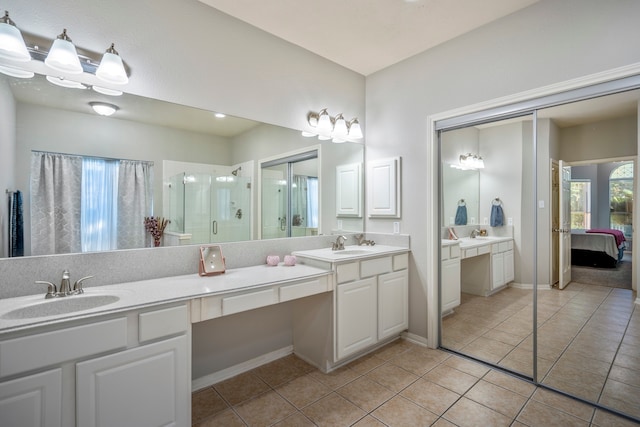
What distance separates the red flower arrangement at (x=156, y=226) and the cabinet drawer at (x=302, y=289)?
34.7 inches

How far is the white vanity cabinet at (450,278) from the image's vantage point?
285cm

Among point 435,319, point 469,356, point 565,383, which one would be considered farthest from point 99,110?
point 565,383

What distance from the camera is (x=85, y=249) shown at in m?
1.75

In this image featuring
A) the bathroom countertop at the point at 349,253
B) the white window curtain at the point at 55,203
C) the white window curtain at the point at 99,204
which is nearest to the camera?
the white window curtain at the point at 55,203

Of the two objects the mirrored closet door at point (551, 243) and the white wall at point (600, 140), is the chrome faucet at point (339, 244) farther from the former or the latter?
the white wall at point (600, 140)

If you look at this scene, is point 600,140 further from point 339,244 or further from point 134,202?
point 134,202

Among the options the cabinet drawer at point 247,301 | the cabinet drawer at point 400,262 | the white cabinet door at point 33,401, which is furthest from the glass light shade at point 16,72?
the cabinet drawer at point 400,262

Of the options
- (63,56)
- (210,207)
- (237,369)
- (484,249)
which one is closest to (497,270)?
(484,249)

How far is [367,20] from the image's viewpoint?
2363 millimetres

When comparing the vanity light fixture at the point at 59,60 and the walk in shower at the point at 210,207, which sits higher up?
the vanity light fixture at the point at 59,60

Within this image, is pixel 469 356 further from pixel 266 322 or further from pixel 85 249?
pixel 85 249

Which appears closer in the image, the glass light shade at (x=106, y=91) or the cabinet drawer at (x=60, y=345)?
the cabinet drawer at (x=60, y=345)

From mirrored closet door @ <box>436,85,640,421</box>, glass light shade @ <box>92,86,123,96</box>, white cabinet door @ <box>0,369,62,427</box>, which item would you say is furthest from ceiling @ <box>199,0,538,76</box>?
white cabinet door @ <box>0,369,62,427</box>

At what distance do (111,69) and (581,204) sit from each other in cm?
324
